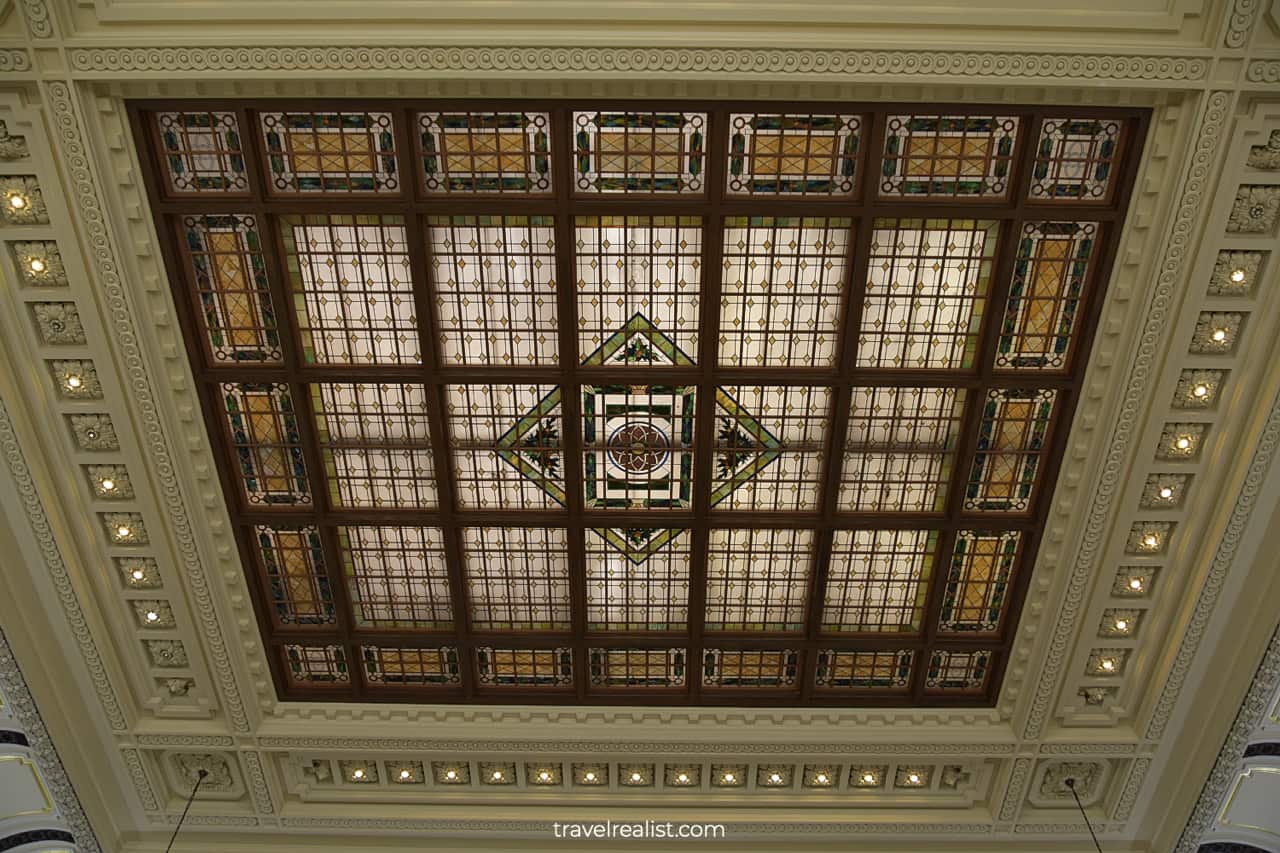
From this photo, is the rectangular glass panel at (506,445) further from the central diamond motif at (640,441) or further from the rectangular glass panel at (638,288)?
the rectangular glass panel at (638,288)

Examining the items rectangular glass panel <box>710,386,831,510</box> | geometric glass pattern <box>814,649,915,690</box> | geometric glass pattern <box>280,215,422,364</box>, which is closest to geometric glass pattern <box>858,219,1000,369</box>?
rectangular glass panel <box>710,386,831,510</box>

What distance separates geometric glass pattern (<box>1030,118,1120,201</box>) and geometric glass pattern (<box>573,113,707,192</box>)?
3.35m

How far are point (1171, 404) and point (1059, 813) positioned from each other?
277 inches

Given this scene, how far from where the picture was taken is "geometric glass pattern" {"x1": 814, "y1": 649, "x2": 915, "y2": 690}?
43.0 ft

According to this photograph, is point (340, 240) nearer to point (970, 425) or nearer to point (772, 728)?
point (970, 425)

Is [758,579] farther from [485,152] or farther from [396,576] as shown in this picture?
[485,152]

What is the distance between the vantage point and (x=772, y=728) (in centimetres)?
1331

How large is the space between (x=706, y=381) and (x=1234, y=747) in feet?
27.4

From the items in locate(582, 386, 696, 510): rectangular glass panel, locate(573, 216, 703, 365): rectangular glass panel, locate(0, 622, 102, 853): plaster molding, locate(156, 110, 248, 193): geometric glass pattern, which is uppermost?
locate(156, 110, 248, 193): geometric glass pattern

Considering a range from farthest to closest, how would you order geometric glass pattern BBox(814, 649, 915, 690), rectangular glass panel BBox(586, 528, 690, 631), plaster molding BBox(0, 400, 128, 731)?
geometric glass pattern BBox(814, 649, 915, 690) < rectangular glass panel BBox(586, 528, 690, 631) < plaster molding BBox(0, 400, 128, 731)

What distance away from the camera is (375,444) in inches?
440

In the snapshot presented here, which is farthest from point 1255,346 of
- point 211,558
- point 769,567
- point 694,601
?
point 211,558

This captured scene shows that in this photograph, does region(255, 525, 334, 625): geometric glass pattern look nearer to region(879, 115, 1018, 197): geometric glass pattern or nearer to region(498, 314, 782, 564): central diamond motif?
region(498, 314, 782, 564): central diamond motif

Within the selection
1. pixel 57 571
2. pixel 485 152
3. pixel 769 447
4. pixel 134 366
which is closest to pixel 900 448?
pixel 769 447
